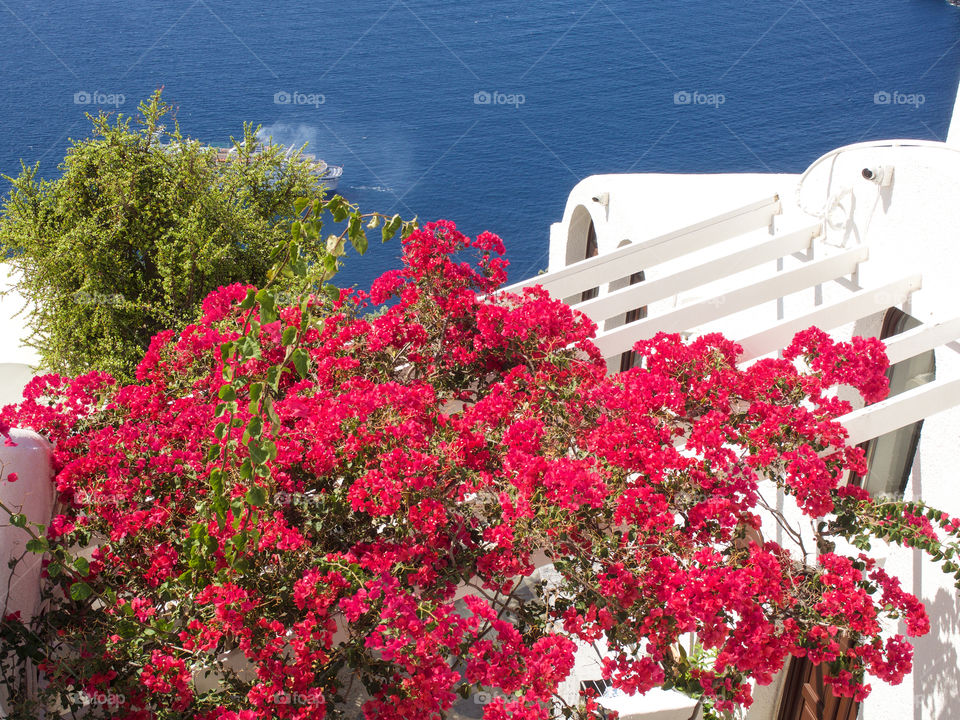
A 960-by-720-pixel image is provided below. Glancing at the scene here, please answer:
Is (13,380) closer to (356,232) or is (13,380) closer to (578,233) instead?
(578,233)

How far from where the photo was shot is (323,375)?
12.5 ft

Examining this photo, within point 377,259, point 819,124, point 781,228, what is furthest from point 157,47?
point 781,228

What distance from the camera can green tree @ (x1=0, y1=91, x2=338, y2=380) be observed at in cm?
854

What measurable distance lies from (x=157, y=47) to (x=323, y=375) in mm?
42010

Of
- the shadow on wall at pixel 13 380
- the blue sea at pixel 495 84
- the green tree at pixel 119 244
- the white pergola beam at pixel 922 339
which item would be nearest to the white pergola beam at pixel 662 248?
the white pergola beam at pixel 922 339

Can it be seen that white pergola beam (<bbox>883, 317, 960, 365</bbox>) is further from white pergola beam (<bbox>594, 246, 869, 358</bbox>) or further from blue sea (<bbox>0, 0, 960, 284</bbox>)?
blue sea (<bbox>0, 0, 960, 284</bbox>)

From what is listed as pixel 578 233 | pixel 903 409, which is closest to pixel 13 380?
pixel 578 233

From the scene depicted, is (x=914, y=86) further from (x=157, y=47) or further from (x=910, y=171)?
(x=910, y=171)

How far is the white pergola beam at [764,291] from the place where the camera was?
4398 mm

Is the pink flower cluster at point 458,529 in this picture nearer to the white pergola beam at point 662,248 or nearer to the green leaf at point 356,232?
the green leaf at point 356,232

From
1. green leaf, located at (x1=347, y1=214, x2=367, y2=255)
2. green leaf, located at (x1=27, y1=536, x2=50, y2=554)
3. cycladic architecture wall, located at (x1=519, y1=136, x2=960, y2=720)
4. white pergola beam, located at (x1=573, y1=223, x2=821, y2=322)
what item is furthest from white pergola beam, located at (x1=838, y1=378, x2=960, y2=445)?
green leaf, located at (x1=27, y1=536, x2=50, y2=554)

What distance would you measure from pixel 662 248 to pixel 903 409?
2480 millimetres

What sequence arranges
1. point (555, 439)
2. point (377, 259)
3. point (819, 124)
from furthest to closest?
point (819, 124)
point (377, 259)
point (555, 439)

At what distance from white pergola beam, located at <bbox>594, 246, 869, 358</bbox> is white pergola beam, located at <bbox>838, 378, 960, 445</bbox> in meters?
1.08
